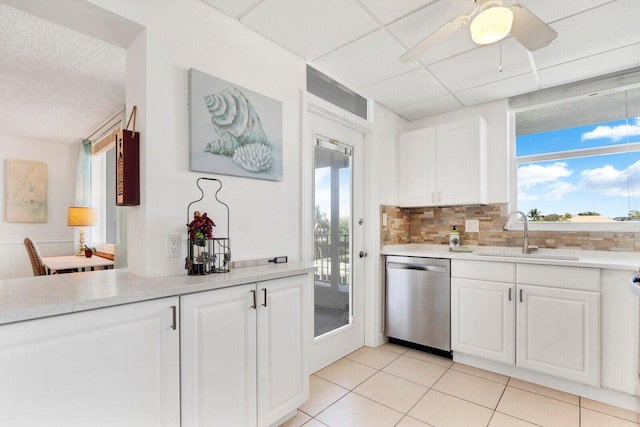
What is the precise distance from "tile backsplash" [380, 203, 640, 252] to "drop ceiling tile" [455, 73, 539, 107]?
3.63 ft

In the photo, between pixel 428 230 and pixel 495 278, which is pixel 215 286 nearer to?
pixel 495 278

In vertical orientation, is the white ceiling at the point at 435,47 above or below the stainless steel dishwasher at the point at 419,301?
above

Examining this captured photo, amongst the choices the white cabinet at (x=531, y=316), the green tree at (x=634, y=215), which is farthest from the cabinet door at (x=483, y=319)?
the green tree at (x=634, y=215)

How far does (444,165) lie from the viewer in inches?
130

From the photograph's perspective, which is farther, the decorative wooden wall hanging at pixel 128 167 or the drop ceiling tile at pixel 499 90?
the drop ceiling tile at pixel 499 90

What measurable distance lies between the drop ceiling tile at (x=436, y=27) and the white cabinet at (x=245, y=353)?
177 centimetres

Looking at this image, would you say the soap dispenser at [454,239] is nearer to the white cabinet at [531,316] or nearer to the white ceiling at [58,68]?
the white cabinet at [531,316]

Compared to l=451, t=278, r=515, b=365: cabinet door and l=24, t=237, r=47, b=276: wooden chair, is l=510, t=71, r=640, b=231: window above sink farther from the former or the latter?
l=24, t=237, r=47, b=276: wooden chair

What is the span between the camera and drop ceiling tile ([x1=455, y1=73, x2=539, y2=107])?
2.81 metres

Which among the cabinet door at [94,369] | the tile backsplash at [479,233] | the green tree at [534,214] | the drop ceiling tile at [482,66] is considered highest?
the drop ceiling tile at [482,66]

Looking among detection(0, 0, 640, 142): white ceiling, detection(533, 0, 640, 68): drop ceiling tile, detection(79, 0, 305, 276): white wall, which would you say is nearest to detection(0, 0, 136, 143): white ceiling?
detection(0, 0, 640, 142): white ceiling

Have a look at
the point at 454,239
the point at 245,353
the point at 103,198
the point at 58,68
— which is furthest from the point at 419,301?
the point at 103,198

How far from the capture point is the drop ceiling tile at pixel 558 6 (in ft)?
5.99

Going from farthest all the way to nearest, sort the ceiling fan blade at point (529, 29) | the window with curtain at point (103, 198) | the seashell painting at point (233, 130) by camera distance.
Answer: the window with curtain at point (103, 198), the seashell painting at point (233, 130), the ceiling fan blade at point (529, 29)
